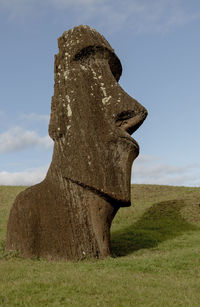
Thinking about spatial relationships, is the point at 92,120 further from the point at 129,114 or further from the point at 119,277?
the point at 119,277

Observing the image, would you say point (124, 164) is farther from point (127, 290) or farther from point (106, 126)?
point (127, 290)

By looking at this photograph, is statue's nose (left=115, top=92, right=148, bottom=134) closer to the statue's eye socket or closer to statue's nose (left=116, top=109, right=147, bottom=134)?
statue's nose (left=116, top=109, right=147, bottom=134)

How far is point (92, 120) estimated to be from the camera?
9.55 metres

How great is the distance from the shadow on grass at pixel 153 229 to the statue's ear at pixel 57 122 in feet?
12.8

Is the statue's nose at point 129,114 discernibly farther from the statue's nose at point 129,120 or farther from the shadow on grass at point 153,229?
the shadow on grass at point 153,229

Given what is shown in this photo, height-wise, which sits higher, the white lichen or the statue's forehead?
the statue's forehead

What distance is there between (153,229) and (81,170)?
6582 mm

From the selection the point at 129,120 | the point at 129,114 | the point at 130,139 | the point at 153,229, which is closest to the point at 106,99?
the point at 129,114

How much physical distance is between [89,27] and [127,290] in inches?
303

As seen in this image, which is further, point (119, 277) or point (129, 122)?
point (129, 122)

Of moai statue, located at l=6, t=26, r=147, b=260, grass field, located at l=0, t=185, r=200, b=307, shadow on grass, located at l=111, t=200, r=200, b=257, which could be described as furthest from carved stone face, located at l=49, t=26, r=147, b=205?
shadow on grass, located at l=111, t=200, r=200, b=257

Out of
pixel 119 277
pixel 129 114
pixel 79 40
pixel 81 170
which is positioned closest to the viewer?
pixel 119 277

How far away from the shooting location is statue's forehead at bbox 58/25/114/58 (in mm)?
10266

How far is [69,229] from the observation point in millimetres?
9047
